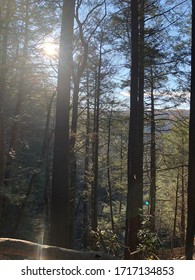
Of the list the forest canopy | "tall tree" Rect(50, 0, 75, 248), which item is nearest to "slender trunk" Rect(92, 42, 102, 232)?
the forest canopy

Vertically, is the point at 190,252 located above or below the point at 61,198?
below

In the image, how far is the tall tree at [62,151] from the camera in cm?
745

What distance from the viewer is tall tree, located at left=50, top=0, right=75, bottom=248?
24.4ft

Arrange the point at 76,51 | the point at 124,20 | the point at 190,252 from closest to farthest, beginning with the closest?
the point at 190,252 → the point at 124,20 → the point at 76,51

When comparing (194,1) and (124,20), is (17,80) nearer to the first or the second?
(124,20)

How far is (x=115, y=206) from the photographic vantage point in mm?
32250

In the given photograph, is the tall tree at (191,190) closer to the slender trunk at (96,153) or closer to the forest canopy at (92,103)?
the forest canopy at (92,103)

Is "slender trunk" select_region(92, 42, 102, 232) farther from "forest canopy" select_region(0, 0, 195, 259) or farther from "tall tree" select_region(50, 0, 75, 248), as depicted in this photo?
"tall tree" select_region(50, 0, 75, 248)

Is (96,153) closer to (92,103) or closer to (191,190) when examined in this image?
(92,103)

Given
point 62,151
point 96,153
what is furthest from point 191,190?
point 96,153

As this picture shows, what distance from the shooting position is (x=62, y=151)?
776cm

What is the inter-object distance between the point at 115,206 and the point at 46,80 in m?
18.0

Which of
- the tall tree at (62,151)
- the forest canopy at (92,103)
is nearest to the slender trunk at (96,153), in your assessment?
the forest canopy at (92,103)
